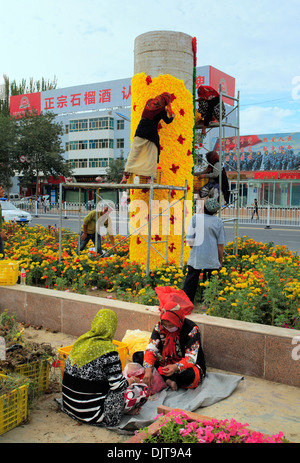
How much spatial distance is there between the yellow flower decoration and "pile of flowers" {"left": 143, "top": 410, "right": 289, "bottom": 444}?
16.1 ft

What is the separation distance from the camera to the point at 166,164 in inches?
307

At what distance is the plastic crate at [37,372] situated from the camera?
387 cm

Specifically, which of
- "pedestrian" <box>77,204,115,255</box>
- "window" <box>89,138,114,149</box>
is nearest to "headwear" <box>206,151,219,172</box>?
"pedestrian" <box>77,204,115,255</box>

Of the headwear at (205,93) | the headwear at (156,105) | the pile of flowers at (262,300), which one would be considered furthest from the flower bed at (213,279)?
the headwear at (205,93)

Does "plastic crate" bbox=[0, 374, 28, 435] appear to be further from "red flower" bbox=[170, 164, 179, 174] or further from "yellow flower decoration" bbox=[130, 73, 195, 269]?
"red flower" bbox=[170, 164, 179, 174]

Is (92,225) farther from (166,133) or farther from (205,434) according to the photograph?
(205,434)

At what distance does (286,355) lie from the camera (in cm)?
411

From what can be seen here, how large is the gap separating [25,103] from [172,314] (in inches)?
2062

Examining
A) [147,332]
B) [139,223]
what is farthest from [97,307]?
[139,223]

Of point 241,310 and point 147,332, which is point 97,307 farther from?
point 241,310

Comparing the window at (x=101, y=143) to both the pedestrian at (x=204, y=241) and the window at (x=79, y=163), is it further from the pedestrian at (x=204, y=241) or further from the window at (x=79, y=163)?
the pedestrian at (x=204, y=241)

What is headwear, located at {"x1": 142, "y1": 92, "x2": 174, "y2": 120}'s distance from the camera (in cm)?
729

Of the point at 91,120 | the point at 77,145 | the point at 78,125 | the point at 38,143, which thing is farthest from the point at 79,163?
the point at 38,143
